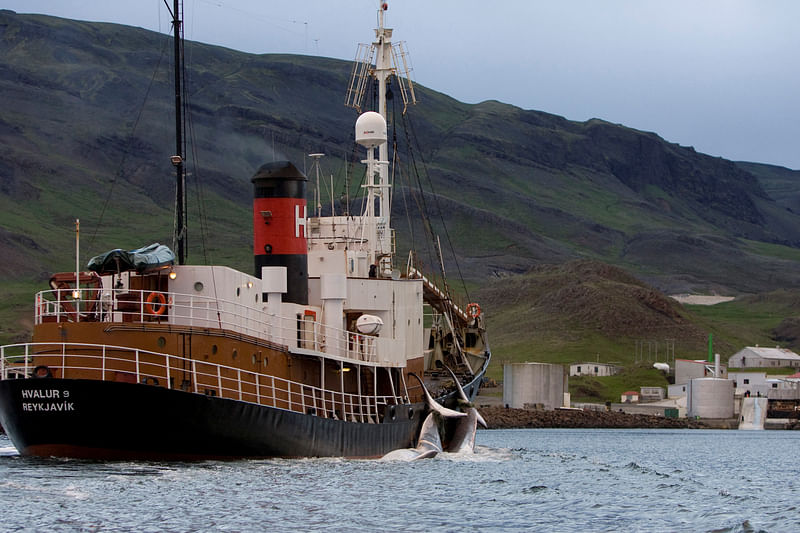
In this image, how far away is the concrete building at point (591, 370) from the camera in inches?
5635

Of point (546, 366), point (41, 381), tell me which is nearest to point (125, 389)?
point (41, 381)

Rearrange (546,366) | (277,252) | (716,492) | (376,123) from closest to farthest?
(716,492), (277,252), (376,123), (546,366)

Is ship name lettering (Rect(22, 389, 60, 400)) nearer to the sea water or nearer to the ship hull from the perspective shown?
the ship hull

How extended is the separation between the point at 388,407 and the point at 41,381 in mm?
12355

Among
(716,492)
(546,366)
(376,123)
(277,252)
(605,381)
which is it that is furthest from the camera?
(605,381)

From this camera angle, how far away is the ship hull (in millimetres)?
27984

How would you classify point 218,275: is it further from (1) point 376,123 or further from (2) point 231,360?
(1) point 376,123

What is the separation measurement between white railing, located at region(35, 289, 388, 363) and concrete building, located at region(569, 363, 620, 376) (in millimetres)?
110550

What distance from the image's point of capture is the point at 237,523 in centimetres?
2280

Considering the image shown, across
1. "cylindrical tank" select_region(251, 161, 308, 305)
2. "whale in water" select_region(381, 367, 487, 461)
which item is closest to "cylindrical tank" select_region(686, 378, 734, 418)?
"whale in water" select_region(381, 367, 487, 461)

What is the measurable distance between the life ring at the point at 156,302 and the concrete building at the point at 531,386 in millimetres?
83625

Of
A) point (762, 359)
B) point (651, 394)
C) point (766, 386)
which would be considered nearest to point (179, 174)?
point (766, 386)

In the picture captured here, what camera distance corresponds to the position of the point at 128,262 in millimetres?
30203

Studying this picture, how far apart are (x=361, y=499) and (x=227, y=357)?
6123mm
